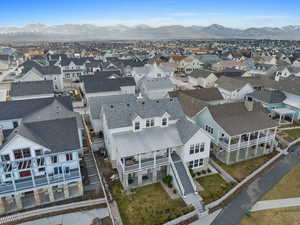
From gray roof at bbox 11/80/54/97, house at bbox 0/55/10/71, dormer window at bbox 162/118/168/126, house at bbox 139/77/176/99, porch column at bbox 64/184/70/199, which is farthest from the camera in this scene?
house at bbox 0/55/10/71

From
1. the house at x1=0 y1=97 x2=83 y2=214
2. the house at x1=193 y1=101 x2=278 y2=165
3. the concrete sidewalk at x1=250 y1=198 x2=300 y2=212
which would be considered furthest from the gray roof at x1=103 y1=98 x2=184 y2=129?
the concrete sidewalk at x1=250 y1=198 x2=300 y2=212

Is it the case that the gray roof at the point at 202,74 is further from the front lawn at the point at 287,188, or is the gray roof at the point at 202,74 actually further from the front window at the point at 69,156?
the front window at the point at 69,156

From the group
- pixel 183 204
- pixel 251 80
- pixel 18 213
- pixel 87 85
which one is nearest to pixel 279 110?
pixel 251 80

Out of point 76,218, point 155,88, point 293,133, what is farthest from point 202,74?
point 76,218

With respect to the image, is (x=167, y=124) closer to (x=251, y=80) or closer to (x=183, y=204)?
(x=183, y=204)

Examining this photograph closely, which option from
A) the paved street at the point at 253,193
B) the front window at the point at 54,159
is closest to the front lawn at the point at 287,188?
the paved street at the point at 253,193

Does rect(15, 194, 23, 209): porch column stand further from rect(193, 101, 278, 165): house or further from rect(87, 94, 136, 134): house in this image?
rect(193, 101, 278, 165): house
